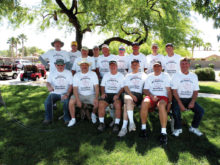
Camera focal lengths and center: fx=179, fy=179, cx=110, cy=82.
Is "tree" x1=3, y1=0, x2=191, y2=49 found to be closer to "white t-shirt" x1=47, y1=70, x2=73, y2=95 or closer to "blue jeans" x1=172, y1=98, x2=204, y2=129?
"white t-shirt" x1=47, y1=70, x2=73, y2=95

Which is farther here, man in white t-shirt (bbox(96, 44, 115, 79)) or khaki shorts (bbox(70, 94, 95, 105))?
man in white t-shirt (bbox(96, 44, 115, 79))

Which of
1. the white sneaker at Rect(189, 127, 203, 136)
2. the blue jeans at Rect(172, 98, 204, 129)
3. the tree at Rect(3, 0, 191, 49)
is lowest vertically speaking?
the white sneaker at Rect(189, 127, 203, 136)

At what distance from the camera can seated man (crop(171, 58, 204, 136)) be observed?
392cm

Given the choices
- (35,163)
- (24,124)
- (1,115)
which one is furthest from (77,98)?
(1,115)

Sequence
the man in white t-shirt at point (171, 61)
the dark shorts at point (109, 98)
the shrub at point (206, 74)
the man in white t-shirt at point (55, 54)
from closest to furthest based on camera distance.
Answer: the dark shorts at point (109, 98), the man in white t-shirt at point (171, 61), the man in white t-shirt at point (55, 54), the shrub at point (206, 74)

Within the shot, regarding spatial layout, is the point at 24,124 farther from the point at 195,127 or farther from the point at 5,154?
the point at 195,127

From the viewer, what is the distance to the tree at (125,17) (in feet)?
23.8

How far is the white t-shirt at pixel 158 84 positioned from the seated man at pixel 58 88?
202 cm

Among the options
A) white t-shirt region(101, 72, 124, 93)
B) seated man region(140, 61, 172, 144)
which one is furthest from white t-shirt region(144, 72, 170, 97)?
white t-shirt region(101, 72, 124, 93)

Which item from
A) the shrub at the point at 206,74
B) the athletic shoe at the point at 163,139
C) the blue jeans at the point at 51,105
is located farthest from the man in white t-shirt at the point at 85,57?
the shrub at the point at 206,74

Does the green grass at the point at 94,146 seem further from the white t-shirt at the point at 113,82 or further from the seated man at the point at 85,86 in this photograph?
the white t-shirt at the point at 113,82

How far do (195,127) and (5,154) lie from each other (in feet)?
12.8

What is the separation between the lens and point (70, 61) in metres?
5.74

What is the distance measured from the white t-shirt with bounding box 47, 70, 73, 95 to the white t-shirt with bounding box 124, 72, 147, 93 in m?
1.56
